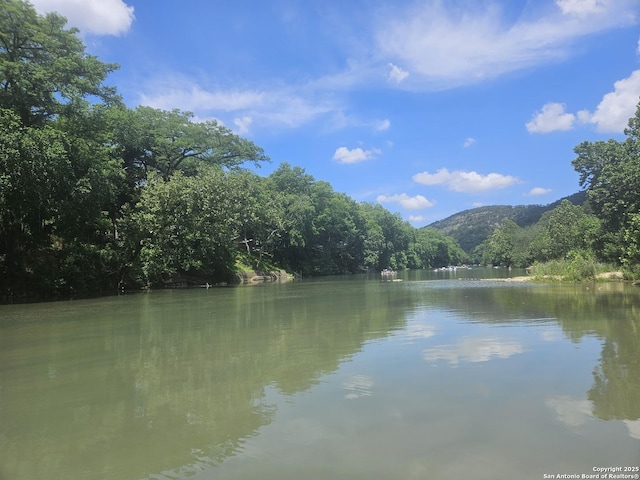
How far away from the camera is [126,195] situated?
140ft

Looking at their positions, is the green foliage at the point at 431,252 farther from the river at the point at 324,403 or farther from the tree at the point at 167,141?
the river at the point at 324,403

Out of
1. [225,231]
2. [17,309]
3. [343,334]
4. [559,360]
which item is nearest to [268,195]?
[225,231]

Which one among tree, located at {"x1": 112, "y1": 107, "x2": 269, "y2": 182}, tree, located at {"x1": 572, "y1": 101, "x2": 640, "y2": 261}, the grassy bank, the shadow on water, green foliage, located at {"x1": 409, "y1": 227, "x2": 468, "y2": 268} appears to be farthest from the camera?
green foliage, located at {"x1": 409, "y1": 227, "x2": 468, "y2": 268}

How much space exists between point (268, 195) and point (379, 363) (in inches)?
2227

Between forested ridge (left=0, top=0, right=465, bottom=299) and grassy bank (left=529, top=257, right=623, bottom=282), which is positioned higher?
forested ridge (left=0, top=0, right=465, bottom=299)

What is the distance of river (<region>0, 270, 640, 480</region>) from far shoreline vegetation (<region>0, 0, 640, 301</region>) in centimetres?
1699

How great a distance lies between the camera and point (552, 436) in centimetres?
473

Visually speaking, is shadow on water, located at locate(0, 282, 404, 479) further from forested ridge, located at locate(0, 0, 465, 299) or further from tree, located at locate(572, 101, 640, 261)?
tree, located at locate(572, 101, 640, 261)

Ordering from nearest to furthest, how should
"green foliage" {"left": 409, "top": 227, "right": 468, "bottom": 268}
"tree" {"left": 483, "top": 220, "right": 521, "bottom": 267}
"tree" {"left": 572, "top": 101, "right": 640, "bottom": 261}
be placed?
"tree" {"left": 572, "top": 101, "right": 640, "bottom": 261}, "tree" {"left": 483, "top": 220, "right": 521, "bottom": 267}, "green foliage" {"left": 409, "top": 227, "right": 468, "bottom": 268}

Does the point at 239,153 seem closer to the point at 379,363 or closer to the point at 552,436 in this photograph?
the point at 379,363

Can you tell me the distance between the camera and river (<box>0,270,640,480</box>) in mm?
4250

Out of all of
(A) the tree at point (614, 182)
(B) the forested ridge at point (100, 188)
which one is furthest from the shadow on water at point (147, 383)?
(A) the tree at point (614, 182)

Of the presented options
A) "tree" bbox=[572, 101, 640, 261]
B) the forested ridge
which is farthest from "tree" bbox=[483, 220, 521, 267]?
the forested ridge

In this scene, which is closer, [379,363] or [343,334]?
[379,363]
